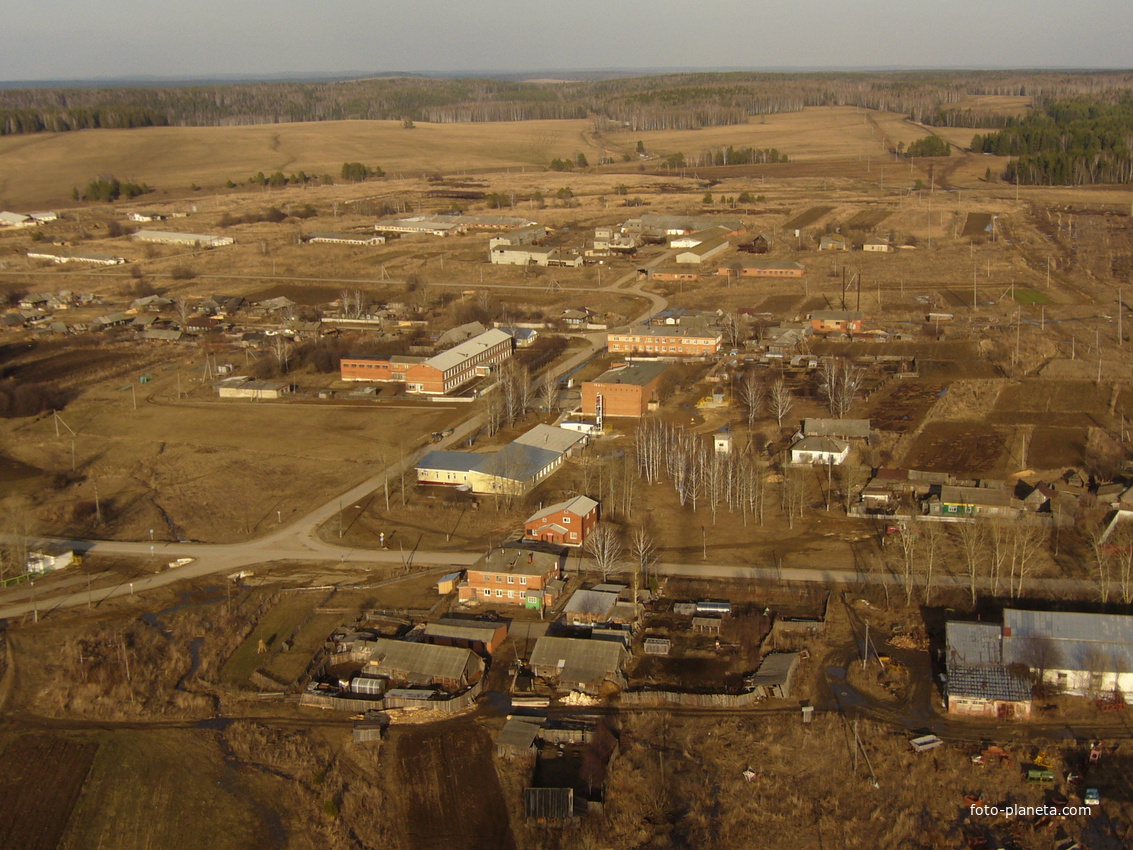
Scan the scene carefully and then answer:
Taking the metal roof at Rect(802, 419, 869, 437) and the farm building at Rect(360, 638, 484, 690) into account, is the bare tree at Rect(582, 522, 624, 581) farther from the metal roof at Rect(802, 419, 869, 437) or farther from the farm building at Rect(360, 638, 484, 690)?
the metal roof at Rect(802, 419, 869, 437)

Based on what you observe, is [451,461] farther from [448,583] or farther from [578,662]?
[578,662]

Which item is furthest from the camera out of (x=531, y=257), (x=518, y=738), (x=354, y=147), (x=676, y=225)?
(x=354, y=147)

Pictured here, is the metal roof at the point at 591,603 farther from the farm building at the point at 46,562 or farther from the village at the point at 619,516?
the farm building at the point at 46,562

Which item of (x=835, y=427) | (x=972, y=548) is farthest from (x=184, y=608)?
(x=835, y=427)

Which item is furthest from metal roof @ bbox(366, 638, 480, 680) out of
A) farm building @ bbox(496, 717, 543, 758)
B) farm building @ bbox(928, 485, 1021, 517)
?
farm building @ bbox(928, 485, 1021, 517)

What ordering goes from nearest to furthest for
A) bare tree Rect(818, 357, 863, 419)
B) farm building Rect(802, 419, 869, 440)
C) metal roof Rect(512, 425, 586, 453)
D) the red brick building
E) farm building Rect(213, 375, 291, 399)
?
the red brick building → farm building Rect(802, 419, 869, 440) → metal roof Rect(512, 425, 586, 453) → bare tree Rect(818, 357, 863, 419) → farm building Rect(213, 375, 291, 399)

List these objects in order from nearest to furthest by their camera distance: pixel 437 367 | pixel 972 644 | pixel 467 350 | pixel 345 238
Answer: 1. pixel 972 644
2. pixel 437 367
3. pixel 467 350
4. pixel 345 238
